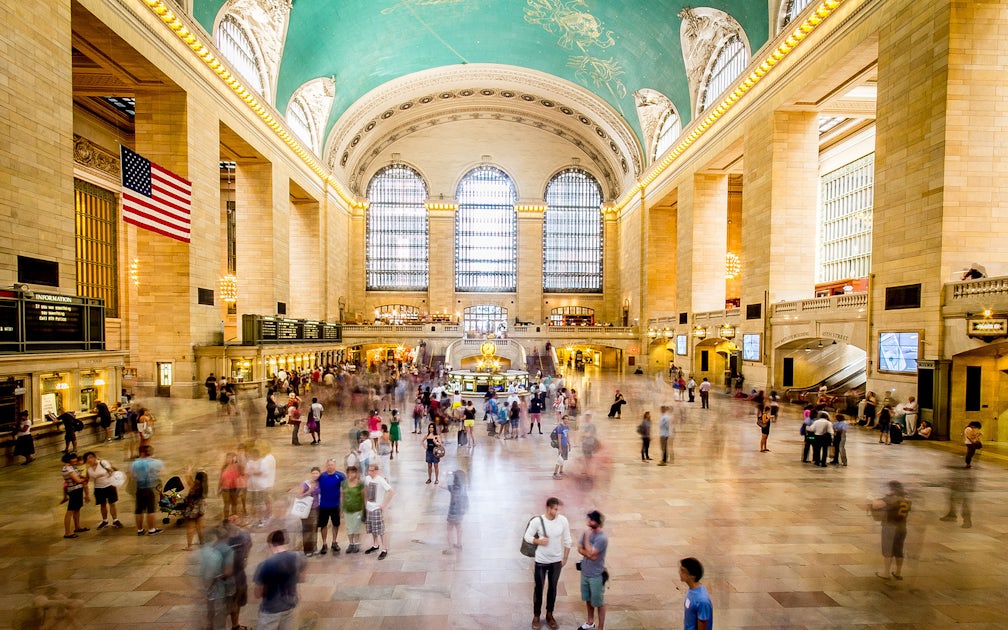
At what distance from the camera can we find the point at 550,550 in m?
4.32

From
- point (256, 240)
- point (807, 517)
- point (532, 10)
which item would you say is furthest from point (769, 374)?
point (256, 240)

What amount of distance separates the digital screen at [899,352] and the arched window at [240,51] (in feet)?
81.3

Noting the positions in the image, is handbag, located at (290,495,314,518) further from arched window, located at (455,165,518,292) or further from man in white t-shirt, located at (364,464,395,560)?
arched window, located at (455,165,518,292)

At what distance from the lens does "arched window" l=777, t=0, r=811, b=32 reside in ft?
59.6

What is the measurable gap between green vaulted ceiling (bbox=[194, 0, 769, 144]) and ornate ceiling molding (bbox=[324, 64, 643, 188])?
1.19m

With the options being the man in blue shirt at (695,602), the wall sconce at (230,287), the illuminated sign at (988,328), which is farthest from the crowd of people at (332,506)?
the wall sconce at (230,287)

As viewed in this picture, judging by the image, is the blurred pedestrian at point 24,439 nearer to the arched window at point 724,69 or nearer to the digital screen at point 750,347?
the digital screen at point 750,347

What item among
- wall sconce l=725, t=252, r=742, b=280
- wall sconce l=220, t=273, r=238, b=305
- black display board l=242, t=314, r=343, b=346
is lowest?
black display board l=242, t=314, r=343, b=346

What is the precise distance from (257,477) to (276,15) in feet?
74.7

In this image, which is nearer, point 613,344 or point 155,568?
point 155,568

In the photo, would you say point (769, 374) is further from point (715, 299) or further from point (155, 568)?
point (155, 568)

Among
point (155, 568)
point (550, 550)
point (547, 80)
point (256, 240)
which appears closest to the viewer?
point (550, 550)

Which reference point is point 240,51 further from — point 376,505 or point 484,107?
point 376,505

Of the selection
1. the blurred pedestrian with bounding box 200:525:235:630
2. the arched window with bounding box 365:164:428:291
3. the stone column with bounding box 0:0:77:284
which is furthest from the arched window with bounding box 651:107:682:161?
the blurred pedestrian with bounding box 200:525:235:630
